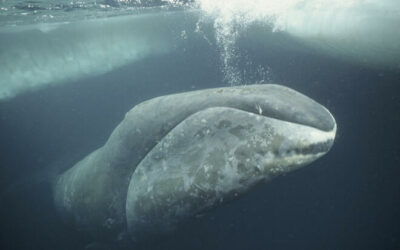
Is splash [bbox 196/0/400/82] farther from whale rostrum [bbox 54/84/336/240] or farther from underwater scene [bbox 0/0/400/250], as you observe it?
whale rostrum [bbox 54/84/336/240]

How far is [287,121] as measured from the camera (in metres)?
3.84

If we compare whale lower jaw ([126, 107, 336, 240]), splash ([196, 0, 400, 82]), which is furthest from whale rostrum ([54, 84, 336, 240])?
splash ([196, 0, 400, 82])

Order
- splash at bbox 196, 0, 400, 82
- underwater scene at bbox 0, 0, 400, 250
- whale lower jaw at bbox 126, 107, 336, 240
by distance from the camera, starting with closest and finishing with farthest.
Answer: whale lower jaw at bbox 126, 107, 336, 240 → underwater scene at bbox 0, 0, 400, 250 → splash at bbox 196, 0, 400, 82

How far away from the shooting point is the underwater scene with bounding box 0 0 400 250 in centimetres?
405

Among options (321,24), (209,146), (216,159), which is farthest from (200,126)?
(321,24)

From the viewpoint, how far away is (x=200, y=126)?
14.0 feet

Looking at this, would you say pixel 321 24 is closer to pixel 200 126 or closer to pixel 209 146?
pixel 200 126

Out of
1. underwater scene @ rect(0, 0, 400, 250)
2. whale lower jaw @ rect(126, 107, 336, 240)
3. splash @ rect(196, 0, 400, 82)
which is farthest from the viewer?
splash @ rect(196, 0, 400, 82)

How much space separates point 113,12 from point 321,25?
1242cm

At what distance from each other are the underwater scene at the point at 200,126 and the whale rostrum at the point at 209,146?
21mm

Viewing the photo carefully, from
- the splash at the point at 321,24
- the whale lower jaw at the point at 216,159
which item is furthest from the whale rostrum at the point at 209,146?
the splash at the point at 321,24

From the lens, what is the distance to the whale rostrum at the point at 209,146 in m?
3.74

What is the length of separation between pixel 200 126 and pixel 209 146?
0.36 meters

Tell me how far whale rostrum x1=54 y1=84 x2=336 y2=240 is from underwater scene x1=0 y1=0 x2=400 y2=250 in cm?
2
